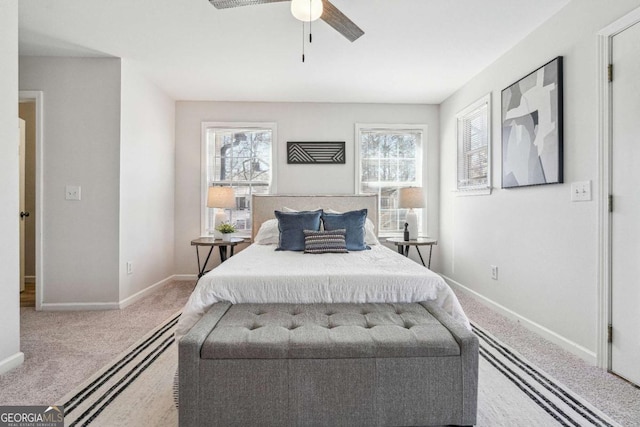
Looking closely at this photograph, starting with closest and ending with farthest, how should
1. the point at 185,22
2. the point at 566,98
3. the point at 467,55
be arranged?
the point at 566,98, the point at 185,22, the point at 467,55

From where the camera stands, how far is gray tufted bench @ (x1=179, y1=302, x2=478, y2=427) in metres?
1.46

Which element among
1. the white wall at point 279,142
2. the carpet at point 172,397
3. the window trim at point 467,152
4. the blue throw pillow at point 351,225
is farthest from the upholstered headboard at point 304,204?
the carpet at point 172,397

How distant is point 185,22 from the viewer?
8.80 ft

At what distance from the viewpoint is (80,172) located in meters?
3.35

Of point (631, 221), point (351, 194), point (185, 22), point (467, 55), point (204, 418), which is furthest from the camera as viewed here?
point (351, 194)

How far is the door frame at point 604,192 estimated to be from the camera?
6.89ft

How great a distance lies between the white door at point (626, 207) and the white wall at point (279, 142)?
2937 mm

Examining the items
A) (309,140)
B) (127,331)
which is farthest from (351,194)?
(127,331)

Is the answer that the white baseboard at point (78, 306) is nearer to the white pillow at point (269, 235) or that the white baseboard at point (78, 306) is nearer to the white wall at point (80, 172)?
the white wall at point (80, 172)

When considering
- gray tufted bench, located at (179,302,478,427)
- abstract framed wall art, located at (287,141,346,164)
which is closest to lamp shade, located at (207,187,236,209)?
abstract framed wall art, located at (287,141,346,164)

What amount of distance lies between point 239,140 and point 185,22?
2099 millimetres

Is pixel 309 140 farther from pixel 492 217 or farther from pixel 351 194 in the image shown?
pixel 492 217

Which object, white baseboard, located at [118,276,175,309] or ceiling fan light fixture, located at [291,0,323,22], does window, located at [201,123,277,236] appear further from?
ceiling fan light fixture, located at [291,0,323,22]

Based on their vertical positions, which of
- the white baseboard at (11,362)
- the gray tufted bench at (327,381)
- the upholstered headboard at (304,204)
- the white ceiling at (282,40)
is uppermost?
the white ceiling at (282,40)
